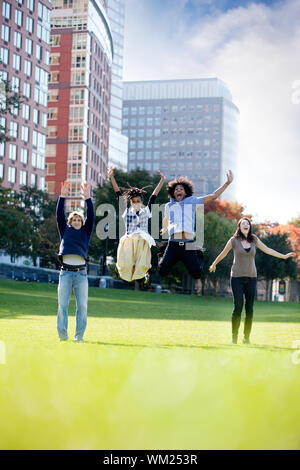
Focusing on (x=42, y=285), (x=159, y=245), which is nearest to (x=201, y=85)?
(x=42, y=285)

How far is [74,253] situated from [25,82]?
263ft

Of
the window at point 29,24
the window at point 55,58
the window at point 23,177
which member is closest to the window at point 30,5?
the window at point 29,24

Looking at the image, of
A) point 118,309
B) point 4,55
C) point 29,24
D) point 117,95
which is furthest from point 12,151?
point 117,95

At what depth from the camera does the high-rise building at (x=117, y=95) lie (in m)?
145

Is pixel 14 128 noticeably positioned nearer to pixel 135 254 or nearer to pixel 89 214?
pixel 89 214

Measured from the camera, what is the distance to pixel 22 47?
8412 cm

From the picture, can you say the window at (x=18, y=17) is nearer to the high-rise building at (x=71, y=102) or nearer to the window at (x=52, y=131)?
the high-rise building at (x=71, y=102)

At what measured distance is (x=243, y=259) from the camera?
1152cm

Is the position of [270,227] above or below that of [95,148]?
below

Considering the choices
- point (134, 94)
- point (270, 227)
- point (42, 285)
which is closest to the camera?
point (42, 285)

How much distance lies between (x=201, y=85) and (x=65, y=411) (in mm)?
130196

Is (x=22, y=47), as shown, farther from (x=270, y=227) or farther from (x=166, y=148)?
(x=166, y=148)

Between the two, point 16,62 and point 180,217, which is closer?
point 180,217

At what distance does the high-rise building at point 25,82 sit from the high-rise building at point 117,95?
49.9 m
